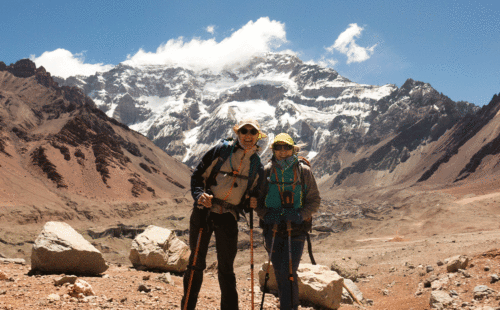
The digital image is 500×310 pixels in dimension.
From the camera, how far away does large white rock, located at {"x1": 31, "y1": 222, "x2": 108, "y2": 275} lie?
686 cm

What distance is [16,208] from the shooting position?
1217 inches

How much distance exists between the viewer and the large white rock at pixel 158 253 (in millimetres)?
8875

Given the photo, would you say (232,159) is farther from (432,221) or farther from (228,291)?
(432,221)

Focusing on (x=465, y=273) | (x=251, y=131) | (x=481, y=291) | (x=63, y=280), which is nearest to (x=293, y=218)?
(x=251, y=131)

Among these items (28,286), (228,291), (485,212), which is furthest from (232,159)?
(485,212)

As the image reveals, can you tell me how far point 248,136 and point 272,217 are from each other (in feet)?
3.51

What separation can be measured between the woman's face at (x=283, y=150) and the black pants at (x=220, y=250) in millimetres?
995

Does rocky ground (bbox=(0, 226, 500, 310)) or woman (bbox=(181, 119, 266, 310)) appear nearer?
woman (bbox=(181, 119, 266, 310))

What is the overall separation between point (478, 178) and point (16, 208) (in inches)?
3219

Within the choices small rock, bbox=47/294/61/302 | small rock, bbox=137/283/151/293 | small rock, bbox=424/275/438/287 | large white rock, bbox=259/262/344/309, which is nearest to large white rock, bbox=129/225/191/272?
small rock, bbox=137/283/151/293

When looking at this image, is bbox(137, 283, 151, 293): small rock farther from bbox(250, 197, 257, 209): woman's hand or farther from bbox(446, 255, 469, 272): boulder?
bbox(446, 255, 469, 272): boulder

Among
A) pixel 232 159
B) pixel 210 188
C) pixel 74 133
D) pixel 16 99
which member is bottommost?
pixel 210 188

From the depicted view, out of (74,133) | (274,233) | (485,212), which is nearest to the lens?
(274,233)

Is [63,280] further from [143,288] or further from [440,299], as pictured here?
[440,299]
